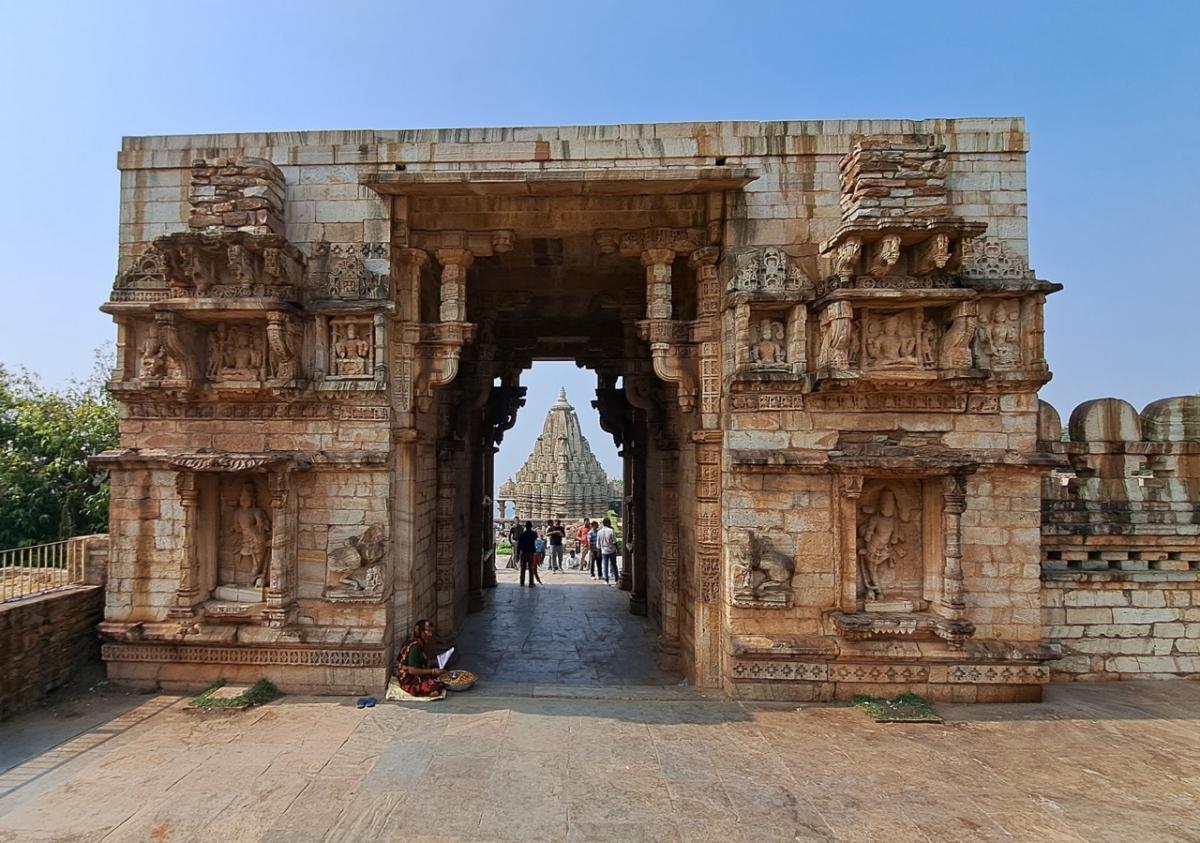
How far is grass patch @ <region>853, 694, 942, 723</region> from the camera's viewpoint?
19.0ft

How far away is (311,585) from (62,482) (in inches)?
395

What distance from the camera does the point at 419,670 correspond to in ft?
20.8

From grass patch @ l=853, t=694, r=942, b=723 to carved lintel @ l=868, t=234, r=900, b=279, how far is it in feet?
14.7

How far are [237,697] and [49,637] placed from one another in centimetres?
225

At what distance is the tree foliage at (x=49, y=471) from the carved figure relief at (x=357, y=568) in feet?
29.8

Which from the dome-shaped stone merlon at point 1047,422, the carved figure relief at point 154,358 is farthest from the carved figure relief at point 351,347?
the dome-shaped stone merlon at point 1047,422

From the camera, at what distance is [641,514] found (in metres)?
11.5

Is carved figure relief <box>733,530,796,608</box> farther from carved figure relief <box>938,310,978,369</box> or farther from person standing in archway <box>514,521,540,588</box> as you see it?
person standing in archway <box>514,521,540,588</box>

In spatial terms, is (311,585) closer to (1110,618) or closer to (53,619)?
(53,619)

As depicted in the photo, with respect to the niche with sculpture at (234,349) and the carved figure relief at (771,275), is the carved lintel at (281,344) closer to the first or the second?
the niche with sculpture at (234,349)

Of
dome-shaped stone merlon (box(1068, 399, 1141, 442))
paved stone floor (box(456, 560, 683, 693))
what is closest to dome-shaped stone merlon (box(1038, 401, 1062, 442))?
dome-shaped stone merlon (box(1068, 399, 1141, 442))

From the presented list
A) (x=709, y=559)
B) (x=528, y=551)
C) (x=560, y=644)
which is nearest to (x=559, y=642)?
(x=560, y=644)

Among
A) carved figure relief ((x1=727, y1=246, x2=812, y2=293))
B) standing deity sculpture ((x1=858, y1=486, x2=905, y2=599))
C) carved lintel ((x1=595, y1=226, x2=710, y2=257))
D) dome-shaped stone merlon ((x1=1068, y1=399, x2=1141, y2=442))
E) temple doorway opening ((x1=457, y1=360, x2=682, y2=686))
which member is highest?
carved lintel ((x1=595, y1=226, x2=710, y2=257))

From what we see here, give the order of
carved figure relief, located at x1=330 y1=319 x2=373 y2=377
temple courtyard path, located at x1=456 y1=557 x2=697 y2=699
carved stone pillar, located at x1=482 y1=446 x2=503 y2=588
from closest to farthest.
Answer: carved figure relief, located at x1=330 y1=319 x2=373 y2=377 → temple courtyard path, located at x1=456 y1=557 x2=697 y2=699 → carved stone pillar, located at x1=482 y1=446 x2=503 y2=588
